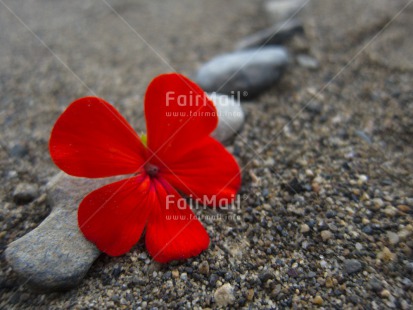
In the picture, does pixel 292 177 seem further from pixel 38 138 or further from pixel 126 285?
pixel 38 138

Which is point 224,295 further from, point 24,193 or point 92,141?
point 24,193

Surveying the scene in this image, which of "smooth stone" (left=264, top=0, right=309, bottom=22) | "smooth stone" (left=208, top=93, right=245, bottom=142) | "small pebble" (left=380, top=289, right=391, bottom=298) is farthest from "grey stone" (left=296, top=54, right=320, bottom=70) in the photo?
"small pebble" (left=380, top=289, right=391, bottom=298)

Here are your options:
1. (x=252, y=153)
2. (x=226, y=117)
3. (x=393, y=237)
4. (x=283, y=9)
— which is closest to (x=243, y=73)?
(x=226, y=117)

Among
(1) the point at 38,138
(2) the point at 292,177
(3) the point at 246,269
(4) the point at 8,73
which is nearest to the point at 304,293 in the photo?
(3) the point at 246,269

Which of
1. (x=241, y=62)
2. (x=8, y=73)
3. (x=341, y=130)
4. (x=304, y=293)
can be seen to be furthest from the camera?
(x=8, y=73)

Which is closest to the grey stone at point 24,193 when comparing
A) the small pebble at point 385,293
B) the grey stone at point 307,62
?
the small pebble at point 385,293

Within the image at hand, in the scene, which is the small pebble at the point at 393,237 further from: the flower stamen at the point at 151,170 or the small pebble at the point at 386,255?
the flower stamen at the point at 151,170

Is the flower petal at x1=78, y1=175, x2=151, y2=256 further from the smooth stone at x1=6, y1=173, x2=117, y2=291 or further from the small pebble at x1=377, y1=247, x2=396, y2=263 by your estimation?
the small pebble at x1=377, y1=247, x2=396, y2=263
